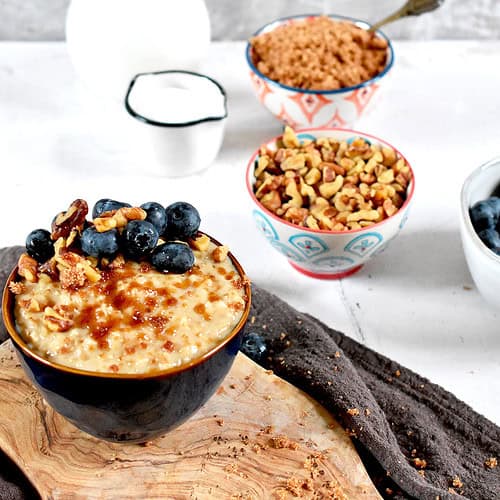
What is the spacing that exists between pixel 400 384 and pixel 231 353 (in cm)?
40

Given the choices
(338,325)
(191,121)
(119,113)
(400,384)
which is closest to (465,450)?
(400,384)

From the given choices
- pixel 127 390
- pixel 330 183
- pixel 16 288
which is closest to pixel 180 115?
pixel 330 183

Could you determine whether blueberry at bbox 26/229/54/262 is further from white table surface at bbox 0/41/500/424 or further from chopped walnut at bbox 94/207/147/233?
white table surface at bbox 0/41/500/424

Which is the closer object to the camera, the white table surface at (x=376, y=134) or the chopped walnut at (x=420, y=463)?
the chopped walnut at (x=420, y=463)

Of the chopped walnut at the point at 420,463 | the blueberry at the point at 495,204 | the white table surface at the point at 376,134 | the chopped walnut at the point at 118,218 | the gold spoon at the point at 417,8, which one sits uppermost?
the chopped walnut at the point at 118,218

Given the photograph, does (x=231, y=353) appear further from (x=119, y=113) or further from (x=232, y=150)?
(x=119, y=113)

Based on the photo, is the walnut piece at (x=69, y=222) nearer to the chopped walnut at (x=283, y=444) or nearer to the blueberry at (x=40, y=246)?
the blueberry at (x=40, y=246)

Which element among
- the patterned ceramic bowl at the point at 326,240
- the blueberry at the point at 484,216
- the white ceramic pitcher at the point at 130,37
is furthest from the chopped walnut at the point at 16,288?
the white ceramic pitcher at the point at 130,37

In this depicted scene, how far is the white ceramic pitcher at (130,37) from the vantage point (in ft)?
5.78

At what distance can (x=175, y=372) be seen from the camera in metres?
0.92

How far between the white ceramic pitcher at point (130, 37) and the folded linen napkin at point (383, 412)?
2.11 ft

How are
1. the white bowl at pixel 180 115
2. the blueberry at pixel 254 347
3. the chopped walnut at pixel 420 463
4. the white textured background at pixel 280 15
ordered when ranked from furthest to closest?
the white textured background at pixel 280 15 < the white bowl at pixel 180 115 < the blueberry at pixel 254 347 < the chopped walnut at pixel 420 463

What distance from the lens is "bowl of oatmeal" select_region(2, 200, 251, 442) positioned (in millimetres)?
918

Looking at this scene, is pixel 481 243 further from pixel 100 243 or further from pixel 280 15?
pixel 280 15
